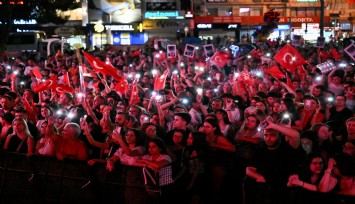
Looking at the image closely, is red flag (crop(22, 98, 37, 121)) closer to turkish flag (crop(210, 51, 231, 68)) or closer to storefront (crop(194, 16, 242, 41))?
turkish flag (crop(210, 51, 231, 68))

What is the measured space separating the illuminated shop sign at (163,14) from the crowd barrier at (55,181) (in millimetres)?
47450

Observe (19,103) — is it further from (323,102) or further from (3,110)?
(323,102)

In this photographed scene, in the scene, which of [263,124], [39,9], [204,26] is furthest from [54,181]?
[204,26]

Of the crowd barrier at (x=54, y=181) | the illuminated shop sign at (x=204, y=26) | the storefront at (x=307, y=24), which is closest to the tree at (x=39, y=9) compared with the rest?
the illuminated shop sign at (x=204, y=26)

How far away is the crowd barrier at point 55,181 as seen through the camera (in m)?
6.97

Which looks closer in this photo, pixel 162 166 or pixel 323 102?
pixel 162 166

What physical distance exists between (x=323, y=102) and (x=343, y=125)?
6.93ft

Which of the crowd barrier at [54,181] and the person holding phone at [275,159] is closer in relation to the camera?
the person holding phone at [275,159]

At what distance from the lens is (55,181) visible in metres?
7.44

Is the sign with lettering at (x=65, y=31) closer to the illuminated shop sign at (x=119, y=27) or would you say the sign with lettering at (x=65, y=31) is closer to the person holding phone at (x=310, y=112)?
the illuminated shop sign at (x=119, y=27)

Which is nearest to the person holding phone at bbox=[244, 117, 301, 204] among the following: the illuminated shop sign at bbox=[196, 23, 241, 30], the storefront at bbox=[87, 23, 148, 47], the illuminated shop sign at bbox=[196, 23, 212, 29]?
the storefront at bbox=[87, 23, 148, 47]

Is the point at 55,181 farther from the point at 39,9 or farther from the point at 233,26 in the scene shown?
the point at 233,26

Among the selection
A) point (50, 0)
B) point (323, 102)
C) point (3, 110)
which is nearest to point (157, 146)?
point (323, 102)

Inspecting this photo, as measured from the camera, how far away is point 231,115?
386 inches
